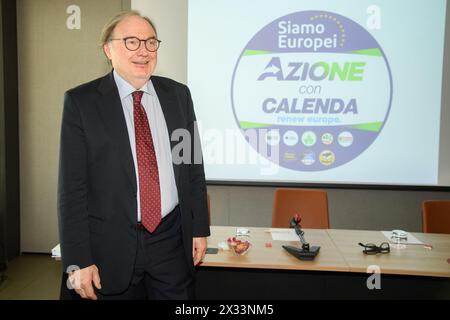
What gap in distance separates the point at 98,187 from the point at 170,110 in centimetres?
44

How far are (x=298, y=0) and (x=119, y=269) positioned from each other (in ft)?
9.95

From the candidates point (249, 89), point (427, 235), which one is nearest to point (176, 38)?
point (249, 89)

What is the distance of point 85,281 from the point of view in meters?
1.45

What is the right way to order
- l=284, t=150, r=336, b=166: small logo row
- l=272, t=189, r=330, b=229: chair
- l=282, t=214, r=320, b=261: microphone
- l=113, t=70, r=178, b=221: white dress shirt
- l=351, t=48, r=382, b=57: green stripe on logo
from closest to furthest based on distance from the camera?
l=113, t=70, r=178, b=221: white dress shirt
l=282, t=214, r=320, b=261: microphone
l=272, t=189, r=330, b=229: chair
l=351, t=48, r=382, b=57: green stripe on logo
l=284, t=150, r=336, b=166: small logo row

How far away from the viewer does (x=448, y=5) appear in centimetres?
352

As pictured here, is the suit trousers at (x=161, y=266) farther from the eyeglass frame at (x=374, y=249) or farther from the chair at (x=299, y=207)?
the chair at (x=299, y=207)

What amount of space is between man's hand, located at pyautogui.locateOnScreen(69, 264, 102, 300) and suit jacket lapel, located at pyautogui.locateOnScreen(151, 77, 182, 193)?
18.0 inches

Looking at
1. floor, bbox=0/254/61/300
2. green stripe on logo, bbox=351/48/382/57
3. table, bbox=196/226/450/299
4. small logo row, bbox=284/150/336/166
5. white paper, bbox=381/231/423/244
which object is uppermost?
green stripe on logo, bbox=351/48/382/57

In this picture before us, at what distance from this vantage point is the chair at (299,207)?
311 centimetres

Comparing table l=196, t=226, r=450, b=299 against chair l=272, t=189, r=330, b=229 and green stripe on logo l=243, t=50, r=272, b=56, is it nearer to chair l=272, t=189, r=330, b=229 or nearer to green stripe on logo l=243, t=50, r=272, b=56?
chair l=272, t=189, r=330, b=229

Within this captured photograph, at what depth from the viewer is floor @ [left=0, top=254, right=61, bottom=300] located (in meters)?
3.40

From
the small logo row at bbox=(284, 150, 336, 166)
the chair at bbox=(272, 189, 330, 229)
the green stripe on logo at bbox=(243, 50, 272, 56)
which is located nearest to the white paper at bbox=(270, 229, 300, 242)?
the chair at bbox=(272, 189, 330, 229)
